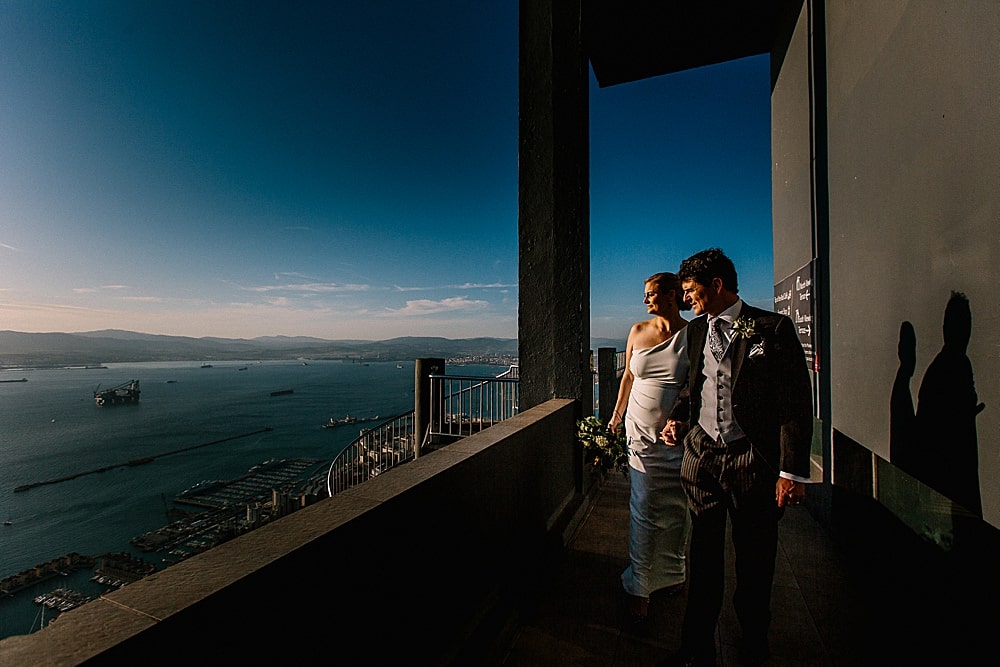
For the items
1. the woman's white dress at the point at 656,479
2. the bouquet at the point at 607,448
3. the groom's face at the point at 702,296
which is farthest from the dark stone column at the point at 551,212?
the groom's face at the point at 702,296

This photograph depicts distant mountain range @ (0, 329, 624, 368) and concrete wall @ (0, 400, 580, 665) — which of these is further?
distant mountain range @ (0, 329, 624, 368)

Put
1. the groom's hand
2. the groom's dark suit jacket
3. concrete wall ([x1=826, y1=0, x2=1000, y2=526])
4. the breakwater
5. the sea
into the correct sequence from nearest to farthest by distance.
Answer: concrete wall ([x1=826, y1=0, x2=1000, y2=526]), the groom's dark suit jacket, the groom's hand, the sea, the breakwater

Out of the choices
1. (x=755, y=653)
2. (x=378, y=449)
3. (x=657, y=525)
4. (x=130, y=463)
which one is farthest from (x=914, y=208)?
(x=130, y=463)

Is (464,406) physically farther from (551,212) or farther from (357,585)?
(357,585)

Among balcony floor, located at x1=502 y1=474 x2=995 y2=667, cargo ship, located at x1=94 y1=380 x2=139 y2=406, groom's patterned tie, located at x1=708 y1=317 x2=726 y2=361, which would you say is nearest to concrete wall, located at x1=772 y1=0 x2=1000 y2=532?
balcony floor, located at x1=502 y1=474 x2=995 y2=667

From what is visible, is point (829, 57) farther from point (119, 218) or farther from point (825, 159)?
point (119, 218)

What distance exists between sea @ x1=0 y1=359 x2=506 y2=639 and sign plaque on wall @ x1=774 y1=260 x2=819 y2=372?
498 centimetres

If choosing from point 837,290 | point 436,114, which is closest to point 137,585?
point 837,290

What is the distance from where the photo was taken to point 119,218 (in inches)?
1230

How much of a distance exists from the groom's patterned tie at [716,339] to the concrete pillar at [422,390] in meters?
5.02

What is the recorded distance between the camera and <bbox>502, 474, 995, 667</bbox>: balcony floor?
1.88 m

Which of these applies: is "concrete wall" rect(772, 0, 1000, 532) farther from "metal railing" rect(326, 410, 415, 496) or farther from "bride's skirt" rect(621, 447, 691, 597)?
"metal railing" rect(326, 410, 415, 496)

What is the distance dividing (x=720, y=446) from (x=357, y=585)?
1.42m

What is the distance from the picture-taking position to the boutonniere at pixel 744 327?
5.53 feet
